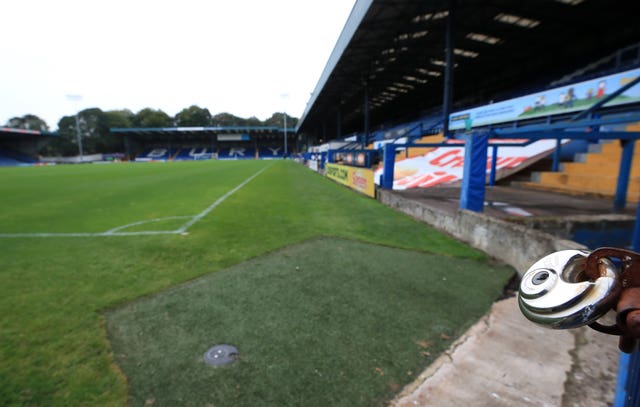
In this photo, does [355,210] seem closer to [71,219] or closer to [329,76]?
[71,219]

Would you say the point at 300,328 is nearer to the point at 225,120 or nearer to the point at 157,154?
the point at 157,154

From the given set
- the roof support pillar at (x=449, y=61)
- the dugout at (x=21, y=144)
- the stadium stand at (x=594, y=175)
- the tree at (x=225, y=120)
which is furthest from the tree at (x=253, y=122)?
the stadium stand at (x=594, y=175)

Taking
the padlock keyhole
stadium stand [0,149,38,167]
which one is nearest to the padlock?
the padlock keyhole

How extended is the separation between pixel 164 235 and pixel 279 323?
3.53m

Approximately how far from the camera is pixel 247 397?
71.7 inches

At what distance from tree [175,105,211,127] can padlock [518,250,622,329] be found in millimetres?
107250

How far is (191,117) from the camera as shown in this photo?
315ft

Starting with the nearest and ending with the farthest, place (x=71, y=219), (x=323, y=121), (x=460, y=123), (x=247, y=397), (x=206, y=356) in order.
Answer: (x=247, y=397), (x=206, y=356), (x=71, y=219), (x=460, y=123), (x=323, y=121)

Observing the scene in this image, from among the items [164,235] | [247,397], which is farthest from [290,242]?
[247,397]

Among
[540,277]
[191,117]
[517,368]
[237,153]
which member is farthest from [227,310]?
[191,117]

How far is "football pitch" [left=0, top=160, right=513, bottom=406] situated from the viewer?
192 cm

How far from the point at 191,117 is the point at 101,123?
24.5m

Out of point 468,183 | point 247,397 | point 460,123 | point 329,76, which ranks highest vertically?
point 329,76

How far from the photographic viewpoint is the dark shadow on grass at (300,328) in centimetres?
191
